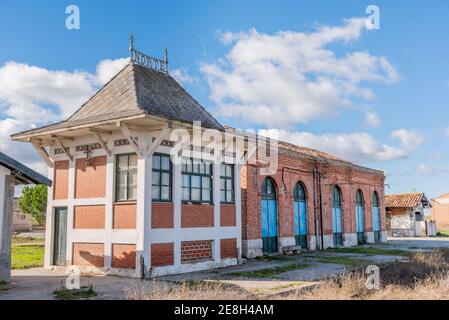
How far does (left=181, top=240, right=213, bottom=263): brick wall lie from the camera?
13.5 meters

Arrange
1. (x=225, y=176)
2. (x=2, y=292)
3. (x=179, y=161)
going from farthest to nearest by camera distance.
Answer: (x=225, y=176), (x=179, y=161), (x=2, y=292)

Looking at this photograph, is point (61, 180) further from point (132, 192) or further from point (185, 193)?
point (185, 193)

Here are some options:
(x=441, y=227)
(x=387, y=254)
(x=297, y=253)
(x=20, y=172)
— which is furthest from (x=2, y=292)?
(x=441, y=227)

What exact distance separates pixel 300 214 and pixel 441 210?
131ft

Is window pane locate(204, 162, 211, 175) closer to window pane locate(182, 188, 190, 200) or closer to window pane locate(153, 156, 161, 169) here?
window pane locate(182, 188, 190, 200)

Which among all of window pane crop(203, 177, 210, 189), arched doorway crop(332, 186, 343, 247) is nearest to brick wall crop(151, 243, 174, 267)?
window pane crop(203, 177, 210, 189)

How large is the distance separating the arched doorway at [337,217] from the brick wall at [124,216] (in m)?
13.8

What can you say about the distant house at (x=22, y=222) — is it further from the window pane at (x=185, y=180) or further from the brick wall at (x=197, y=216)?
the window pane at (x=185, y=180)

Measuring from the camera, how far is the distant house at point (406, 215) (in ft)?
120

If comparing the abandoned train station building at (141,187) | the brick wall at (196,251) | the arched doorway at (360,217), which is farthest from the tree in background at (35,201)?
the brick wall at (196,251)
